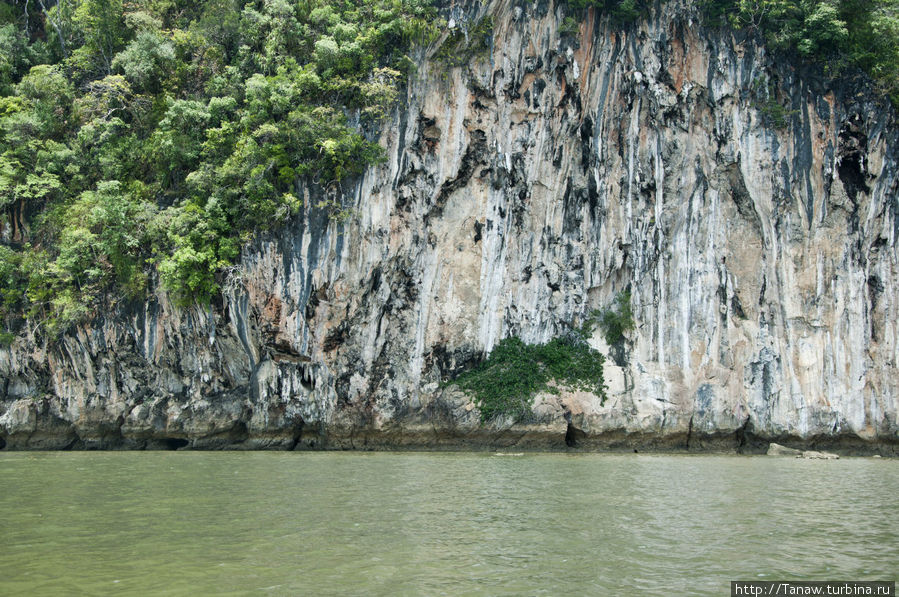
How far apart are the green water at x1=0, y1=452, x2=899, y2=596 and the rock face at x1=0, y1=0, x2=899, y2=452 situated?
25.2 ft

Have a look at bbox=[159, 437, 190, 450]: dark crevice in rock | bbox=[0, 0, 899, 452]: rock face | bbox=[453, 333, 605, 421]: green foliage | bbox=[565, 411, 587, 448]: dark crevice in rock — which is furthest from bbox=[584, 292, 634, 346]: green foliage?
bbox=[159, 437, 190, 450]: dark crevice in rock

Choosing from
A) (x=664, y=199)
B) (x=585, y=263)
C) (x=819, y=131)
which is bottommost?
(x=585, y=263)

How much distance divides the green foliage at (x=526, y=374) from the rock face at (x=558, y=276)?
0.39 meters

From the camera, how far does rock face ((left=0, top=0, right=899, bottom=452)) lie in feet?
68.4

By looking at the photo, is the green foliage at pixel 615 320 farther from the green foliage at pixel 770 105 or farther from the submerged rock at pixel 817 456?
the green foliage at pixel 770 105

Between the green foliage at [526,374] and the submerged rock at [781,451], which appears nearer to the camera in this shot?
the submerged rock at [781,451]

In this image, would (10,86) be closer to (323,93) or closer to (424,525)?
Result: (323,93)

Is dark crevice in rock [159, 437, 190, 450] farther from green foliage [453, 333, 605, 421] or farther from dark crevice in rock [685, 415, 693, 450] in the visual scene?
dark crevice in rock [685, 415, 693, 450]

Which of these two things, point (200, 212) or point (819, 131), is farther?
point (819, 131)

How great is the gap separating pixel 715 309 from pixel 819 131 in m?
6.73

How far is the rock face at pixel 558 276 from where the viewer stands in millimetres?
20844

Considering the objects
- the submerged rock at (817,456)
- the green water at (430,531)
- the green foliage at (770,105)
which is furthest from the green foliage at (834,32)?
the green water at (430,531)

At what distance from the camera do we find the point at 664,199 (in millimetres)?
22609

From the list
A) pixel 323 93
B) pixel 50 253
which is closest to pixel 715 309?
pixel 323 93
